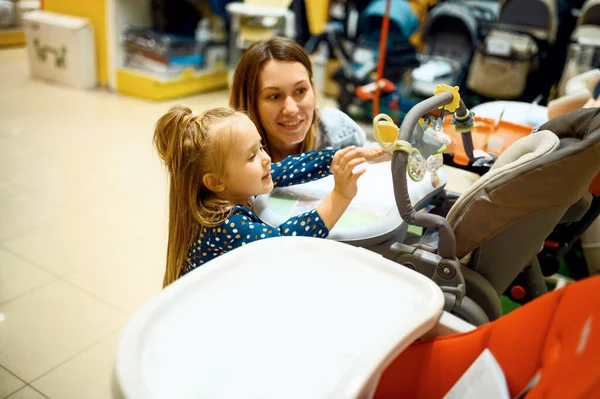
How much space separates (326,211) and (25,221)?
1.70 meters

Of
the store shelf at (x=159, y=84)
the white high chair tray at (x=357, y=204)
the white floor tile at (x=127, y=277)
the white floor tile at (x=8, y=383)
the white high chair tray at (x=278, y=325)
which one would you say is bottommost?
the white floor tile at (x=8, y=383)

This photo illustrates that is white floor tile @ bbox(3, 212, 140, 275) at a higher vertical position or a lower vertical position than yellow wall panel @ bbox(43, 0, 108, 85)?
lower

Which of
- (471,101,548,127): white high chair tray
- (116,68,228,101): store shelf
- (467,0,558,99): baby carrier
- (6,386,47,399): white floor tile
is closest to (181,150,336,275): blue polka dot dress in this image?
(6,386,47,399): white floor tile

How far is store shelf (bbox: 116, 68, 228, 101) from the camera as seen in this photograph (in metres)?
3.86

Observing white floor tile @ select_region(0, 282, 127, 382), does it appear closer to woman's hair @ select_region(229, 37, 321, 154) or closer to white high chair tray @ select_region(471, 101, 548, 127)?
woman's hair @ select_region(229, 37, 321, 154)

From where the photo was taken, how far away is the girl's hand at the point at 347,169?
988 mm

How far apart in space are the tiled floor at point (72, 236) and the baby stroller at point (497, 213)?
3.29 ft

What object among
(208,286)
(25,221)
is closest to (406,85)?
(25,221)

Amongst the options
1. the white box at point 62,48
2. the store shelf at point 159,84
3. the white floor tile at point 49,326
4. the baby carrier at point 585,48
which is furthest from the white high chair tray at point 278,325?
the white box at point 62,48

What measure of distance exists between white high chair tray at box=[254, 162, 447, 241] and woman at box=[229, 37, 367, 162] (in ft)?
0.63

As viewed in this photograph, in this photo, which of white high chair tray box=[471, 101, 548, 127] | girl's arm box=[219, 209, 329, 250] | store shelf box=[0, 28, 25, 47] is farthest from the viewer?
store shelf box=[0, 28, 25, 47]

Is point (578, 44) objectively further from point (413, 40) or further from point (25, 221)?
point (25, 221)

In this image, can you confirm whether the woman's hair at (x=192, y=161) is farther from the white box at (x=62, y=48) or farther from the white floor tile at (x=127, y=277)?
the white box at (x=62, y=48)

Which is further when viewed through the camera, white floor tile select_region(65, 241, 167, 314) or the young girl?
white floor tile select_region(65, 241, 167, 314)
